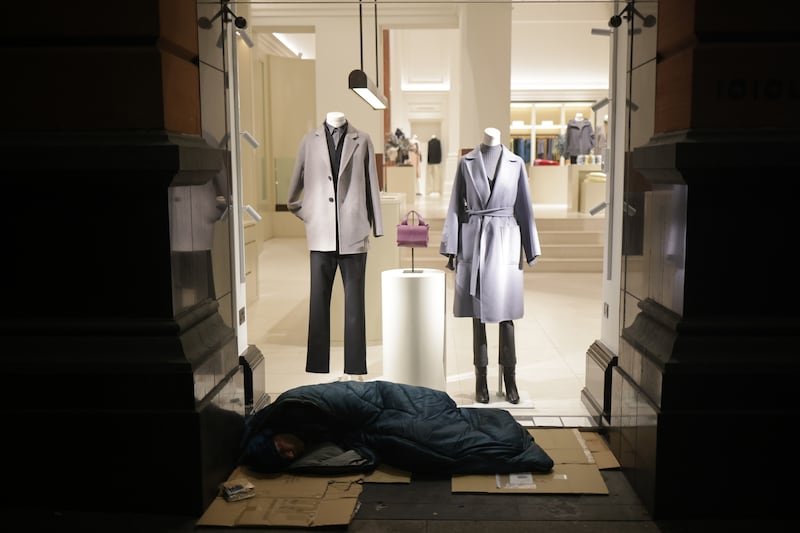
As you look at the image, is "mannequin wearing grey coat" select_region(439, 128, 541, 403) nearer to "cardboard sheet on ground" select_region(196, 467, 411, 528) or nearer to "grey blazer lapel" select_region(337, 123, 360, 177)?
"grey blazer lapel" select_region(337, 123, 360, 177)

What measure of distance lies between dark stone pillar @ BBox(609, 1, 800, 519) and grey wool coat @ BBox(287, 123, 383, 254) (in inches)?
80.6

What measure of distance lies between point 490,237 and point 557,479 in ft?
5.01

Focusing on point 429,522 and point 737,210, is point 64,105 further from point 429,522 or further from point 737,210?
point 737,210

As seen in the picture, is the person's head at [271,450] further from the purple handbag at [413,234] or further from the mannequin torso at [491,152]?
the mannequin torso at [491,152]

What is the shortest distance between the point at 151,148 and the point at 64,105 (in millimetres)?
383

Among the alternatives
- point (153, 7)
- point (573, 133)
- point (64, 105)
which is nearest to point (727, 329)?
point (153, 7)

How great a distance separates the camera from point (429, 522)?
284 cm

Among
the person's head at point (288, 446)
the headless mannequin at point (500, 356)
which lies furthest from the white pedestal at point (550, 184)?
the person's head at point (288, 446)

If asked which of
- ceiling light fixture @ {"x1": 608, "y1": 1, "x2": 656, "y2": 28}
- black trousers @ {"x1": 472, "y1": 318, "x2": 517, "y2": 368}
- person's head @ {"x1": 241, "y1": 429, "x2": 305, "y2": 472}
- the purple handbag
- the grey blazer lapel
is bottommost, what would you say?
person's head @ {"x1": 241, "y1": 429, "x2": 305, "y2": 472}

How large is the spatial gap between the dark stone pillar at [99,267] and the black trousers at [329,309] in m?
1.72

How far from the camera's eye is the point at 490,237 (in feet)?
14.1

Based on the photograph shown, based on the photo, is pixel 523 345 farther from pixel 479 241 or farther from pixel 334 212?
pixel 334 212

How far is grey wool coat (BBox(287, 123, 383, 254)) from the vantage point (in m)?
4.52

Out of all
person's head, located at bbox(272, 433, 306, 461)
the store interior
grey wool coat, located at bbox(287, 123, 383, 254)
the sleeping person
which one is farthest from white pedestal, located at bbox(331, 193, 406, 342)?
person's head, located at bbox(272, 433, 306, 461)
